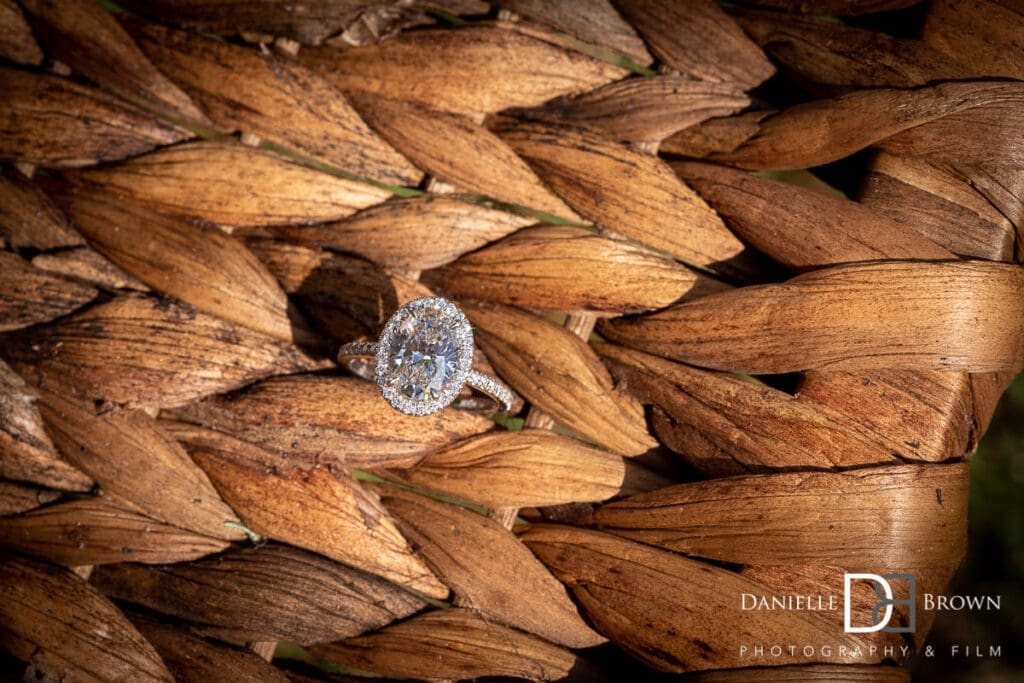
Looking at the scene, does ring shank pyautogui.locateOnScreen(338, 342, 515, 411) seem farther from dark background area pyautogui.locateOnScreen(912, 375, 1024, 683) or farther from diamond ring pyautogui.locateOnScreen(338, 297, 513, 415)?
dark background area pyautogui.locateOnScreen(912, 375, 1024, 683)

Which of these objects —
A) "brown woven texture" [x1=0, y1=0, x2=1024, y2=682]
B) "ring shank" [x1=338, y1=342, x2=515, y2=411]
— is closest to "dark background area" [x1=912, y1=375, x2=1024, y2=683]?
"brown woven texture" [x1=0, y1=0, x2=1024, y2=682]

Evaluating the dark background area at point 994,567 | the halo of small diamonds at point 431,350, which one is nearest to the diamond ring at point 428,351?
the halo of small diamonds at point 431,350

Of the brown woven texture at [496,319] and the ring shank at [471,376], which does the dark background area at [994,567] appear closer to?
the brown woven texture at [496,319]

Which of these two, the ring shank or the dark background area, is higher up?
the ring shank

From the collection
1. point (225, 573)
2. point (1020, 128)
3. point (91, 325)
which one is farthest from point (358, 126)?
point (1020, 128)

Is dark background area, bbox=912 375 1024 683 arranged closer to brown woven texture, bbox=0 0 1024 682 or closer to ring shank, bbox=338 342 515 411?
brown woven texture, bbox=0 0 1024 682

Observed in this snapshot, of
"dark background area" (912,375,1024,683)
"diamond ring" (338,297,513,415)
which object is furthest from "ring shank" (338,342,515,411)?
"dark background area" (912,375,1024,683)

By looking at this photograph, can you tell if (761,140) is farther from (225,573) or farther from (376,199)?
(225,573)
